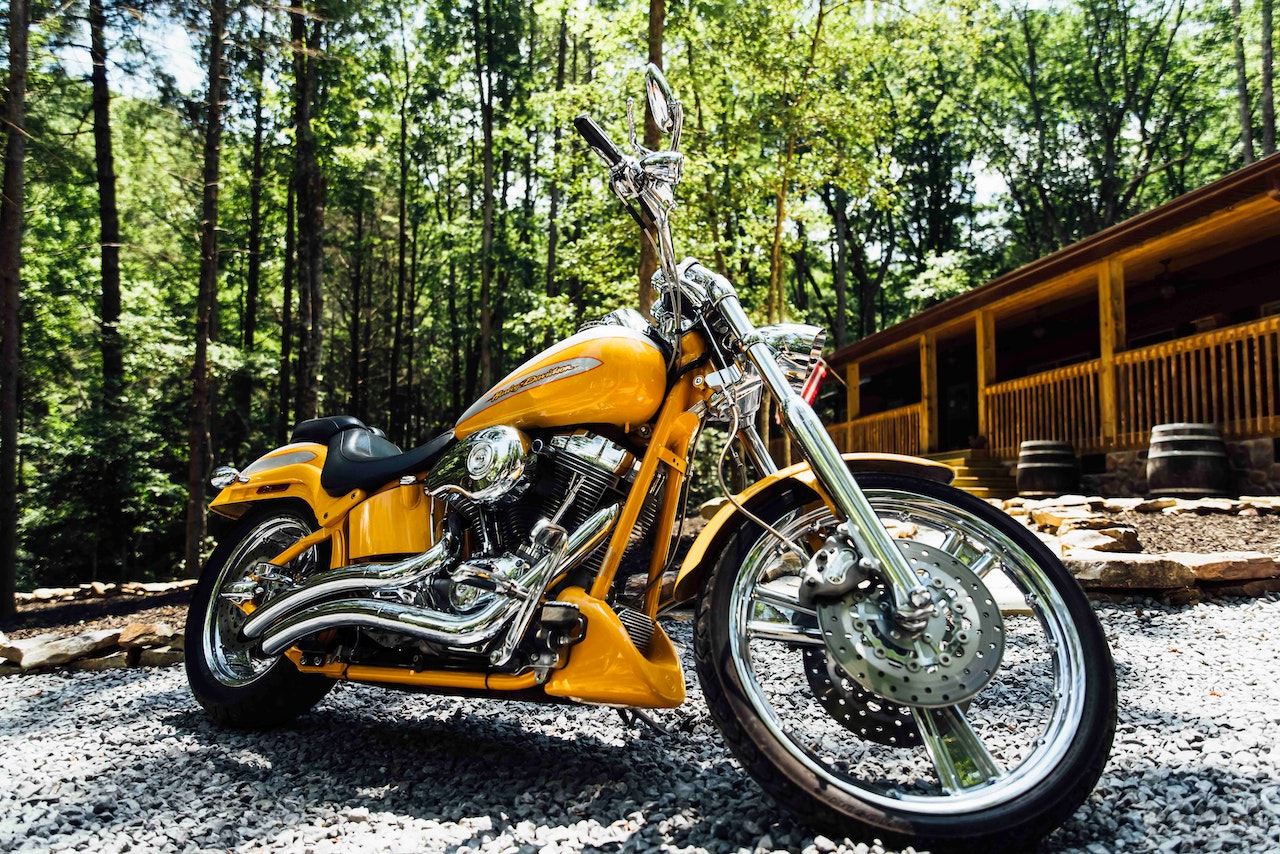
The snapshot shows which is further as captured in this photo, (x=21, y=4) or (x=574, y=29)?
(x=574, y=29)

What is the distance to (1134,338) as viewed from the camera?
42.0ft

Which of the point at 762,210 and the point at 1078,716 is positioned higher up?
the point at 762,210

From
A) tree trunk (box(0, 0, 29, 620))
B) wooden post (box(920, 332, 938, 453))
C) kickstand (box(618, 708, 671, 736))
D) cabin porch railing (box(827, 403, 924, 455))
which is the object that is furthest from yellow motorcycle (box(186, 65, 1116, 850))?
wooden post (box(920, 332, 938, 453))

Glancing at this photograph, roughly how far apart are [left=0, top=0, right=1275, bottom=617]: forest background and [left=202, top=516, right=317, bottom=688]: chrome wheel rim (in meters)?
5.81

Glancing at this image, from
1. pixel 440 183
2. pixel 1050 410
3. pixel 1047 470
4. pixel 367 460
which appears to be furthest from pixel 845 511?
pixel 440 183

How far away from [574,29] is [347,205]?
41.1 ft

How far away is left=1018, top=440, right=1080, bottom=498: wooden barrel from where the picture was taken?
9789mm

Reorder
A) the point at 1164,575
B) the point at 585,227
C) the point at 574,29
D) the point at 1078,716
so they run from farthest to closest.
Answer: the point at 585,227 → the point at 574,29 → the point at 1164,575 → the point at 1078,716

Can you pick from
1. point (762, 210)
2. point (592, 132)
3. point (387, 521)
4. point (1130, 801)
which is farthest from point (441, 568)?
point (762, 210)

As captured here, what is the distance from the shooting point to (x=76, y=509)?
1285 cm

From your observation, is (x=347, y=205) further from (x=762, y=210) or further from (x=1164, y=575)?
(x=1164, y=575)

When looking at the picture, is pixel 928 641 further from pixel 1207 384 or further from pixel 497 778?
pixel 1207 384

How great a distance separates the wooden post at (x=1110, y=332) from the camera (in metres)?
10.2

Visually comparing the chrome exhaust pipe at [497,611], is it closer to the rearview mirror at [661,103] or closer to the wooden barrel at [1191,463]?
the rearview mirror at [661,103]
